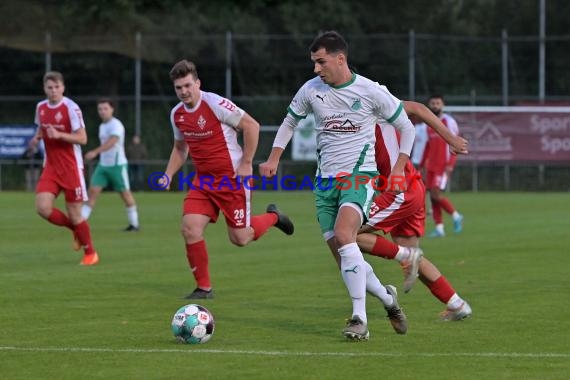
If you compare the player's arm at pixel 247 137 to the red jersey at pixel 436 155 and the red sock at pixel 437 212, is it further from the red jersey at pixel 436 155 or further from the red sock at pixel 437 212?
the red jersey at pixel 436 155

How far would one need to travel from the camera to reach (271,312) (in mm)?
10711

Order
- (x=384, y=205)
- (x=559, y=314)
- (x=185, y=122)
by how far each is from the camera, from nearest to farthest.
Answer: (x=384, y=205), (x=559, y=314), (x=185, y=122)

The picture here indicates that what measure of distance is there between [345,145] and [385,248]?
85 cm

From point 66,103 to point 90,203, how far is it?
6.38 metres

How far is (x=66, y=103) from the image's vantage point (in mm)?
15117

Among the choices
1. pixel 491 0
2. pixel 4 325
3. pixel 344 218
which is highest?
pixel 491 0

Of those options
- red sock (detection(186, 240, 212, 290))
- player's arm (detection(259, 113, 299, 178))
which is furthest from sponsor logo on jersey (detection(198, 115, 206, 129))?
player's arm (detection(259, 113, 299, 178))

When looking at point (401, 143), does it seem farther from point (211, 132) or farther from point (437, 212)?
point (437, 212)

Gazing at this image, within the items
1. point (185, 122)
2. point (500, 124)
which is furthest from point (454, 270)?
point (500, 124)

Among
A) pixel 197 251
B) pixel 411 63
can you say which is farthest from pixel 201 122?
pixel 411 63

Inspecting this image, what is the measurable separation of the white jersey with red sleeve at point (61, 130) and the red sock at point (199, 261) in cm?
376

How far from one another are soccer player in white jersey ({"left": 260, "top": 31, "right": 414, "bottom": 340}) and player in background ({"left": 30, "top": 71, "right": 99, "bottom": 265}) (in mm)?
6077

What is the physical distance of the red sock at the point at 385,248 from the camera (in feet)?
31.3

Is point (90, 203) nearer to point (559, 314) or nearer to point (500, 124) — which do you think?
point (559, 314)
